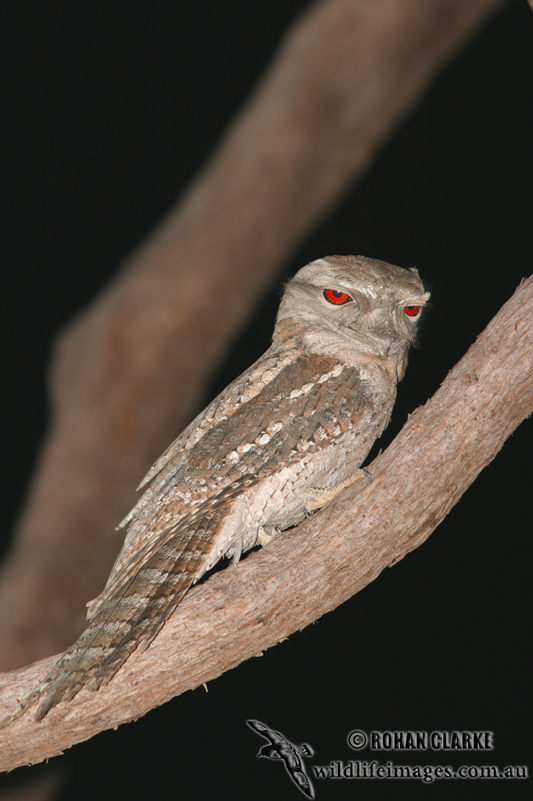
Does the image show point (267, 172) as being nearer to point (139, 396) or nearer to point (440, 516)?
point (139, 396)

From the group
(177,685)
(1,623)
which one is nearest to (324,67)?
(177,685)

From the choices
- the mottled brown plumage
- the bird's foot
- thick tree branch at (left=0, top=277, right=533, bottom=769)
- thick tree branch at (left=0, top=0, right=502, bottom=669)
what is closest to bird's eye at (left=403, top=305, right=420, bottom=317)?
the mottled brown plumage

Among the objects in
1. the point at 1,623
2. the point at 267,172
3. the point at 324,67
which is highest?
the point at 324,67

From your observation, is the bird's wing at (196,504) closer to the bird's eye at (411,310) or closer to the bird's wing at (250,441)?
the bird's wing at (250,441)

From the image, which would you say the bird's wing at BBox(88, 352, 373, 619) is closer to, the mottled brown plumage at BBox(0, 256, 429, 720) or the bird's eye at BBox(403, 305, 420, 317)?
the mottled brown plumage at BBox(0, 256, 429, 720)

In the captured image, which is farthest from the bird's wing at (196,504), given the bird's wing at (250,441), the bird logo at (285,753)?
the bird logo at (285,753)
